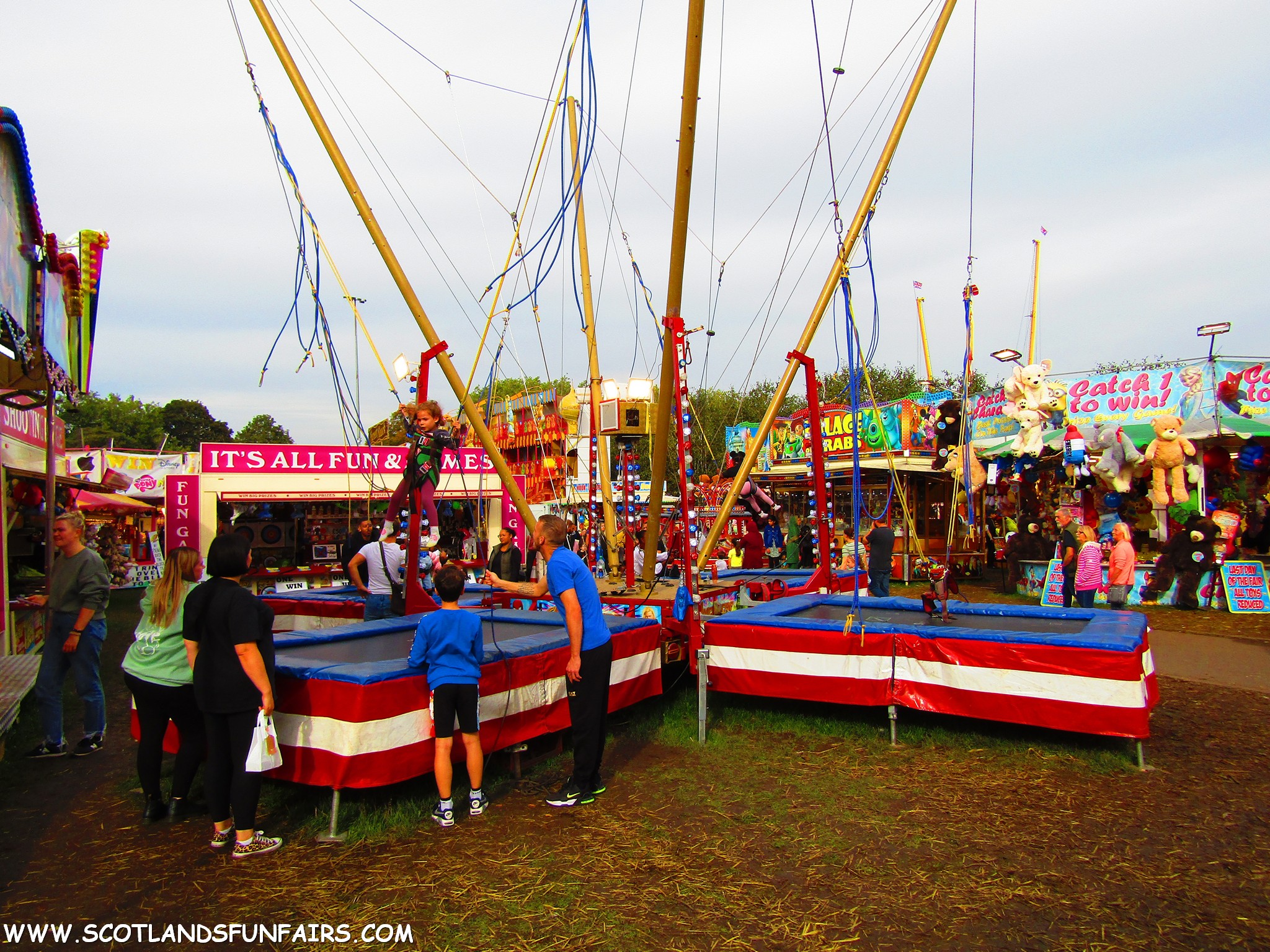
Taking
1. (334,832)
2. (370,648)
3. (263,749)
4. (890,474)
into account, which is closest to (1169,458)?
(890,474)

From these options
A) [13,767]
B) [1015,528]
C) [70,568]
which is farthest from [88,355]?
[1015,528]

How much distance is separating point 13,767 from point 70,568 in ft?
4.78

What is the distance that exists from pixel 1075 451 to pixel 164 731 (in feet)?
46.7

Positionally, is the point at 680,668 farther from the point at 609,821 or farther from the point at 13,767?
the point at 13,767

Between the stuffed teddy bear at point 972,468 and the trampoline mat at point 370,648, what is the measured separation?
1102 cm

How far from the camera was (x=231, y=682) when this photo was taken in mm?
4191

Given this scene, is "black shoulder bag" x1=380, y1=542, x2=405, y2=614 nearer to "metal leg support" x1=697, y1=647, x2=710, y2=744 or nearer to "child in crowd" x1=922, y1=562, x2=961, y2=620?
"metal leg support" x1=697, y1=647, x2=710, y2=744

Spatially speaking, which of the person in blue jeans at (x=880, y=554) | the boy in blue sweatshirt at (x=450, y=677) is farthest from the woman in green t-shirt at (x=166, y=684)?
the person in blue jeans at (x=880, y=554)

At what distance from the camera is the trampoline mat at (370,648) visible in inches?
223

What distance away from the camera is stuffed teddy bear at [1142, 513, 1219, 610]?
43.7 feet

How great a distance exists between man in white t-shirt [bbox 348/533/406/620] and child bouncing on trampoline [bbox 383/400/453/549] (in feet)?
2.71

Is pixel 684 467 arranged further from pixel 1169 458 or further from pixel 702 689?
pixel 1169 458

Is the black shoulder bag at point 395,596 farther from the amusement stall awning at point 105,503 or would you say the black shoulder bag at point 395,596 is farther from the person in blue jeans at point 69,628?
the amusement stall awning at point 105,503

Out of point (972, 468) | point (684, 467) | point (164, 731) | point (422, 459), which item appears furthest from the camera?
point (972, 468)
